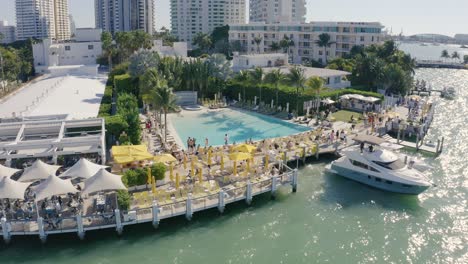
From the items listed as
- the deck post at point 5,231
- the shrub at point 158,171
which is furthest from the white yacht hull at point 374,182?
the deck post at point 5,231

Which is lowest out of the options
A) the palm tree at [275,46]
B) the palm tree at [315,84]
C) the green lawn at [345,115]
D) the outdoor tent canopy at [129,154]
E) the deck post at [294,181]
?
the deck post at [294,181]

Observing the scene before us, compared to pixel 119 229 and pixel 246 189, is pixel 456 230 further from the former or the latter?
pixel 119 229

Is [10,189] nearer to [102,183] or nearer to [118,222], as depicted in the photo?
[102,183]

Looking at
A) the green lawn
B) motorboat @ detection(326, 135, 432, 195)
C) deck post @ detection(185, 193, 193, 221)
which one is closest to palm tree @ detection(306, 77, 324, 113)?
the green lawn

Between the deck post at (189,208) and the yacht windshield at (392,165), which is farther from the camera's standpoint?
the yacht windshield at (392,165)

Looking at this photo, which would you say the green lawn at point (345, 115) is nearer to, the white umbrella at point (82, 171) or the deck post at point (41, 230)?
the white umbrella at point (82, 171)

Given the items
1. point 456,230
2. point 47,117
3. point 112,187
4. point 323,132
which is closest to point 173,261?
point 112,187
